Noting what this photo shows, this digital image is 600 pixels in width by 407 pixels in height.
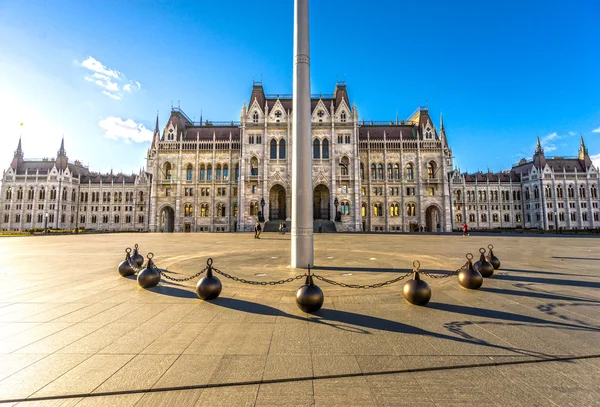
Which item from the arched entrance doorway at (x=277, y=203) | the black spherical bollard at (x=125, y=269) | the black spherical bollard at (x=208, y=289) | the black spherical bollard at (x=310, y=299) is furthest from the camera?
the arched entrance doorway at (x=277, y=203)

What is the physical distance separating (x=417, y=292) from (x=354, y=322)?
1.76 metres

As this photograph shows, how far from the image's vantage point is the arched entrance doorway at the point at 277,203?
165 feet

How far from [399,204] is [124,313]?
51052 millimetres

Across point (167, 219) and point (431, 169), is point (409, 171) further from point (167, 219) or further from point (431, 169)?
point (167, 219)

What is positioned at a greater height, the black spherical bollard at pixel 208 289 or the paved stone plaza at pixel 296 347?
the black spherical bollard at pixel 208 289

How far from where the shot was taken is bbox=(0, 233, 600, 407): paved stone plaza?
295 centimetres

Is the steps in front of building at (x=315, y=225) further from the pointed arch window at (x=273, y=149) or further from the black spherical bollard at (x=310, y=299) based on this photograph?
the black spherical bollard at (x=310, y=299)

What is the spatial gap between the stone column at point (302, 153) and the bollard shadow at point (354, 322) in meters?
4.19

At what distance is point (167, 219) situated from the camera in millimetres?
56094

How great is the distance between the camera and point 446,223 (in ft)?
164

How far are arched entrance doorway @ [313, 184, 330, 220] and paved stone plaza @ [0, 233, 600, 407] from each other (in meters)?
42.6

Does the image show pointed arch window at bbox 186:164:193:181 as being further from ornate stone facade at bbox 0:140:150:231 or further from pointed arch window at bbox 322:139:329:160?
pointed arch window at bbox 322:139:329:160

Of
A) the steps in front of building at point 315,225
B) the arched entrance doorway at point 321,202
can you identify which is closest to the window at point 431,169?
the arched entrance doorway at point 321,202

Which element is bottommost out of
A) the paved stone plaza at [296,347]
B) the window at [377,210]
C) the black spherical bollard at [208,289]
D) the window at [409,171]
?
the paved stone plaza at [296,347]
